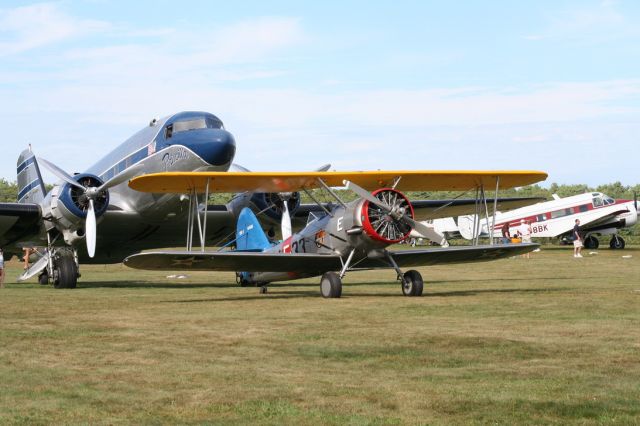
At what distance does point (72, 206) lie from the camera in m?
24.9

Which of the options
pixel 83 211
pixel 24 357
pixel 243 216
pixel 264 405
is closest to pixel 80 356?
pixel 24 357

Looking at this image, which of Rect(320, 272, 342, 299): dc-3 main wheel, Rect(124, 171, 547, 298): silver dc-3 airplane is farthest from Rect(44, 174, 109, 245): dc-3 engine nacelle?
Rect(320, 272, 342, 299): dc-3 main wheel

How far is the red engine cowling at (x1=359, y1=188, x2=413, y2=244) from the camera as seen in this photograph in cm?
1881

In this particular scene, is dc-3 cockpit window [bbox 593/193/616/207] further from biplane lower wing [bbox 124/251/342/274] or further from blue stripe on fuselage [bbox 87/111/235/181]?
biplane lower wing [bbox 124/251/342/274]

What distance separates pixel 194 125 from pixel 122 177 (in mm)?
2415

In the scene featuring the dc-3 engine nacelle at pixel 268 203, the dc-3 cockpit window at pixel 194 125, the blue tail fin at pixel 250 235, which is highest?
the dc-3 cockpit window at pixel 194 125

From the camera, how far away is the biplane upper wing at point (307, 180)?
63.9 ft

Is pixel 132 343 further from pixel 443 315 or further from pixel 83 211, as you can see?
pixel 83 211

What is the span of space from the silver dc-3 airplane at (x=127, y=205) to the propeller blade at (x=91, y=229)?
0.03 metres

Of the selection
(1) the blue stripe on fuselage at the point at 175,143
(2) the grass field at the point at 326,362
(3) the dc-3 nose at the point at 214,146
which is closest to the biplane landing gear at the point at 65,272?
(1) the blue stripe on fuselage at the point at 175,143

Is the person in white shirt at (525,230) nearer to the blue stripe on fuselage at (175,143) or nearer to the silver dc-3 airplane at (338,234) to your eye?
the blue stripe on fuselage at (175,143)

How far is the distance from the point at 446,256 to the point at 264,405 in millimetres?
13978

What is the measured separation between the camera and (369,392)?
307 inches

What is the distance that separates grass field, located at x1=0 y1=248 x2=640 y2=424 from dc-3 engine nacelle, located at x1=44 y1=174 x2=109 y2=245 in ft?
25.1
